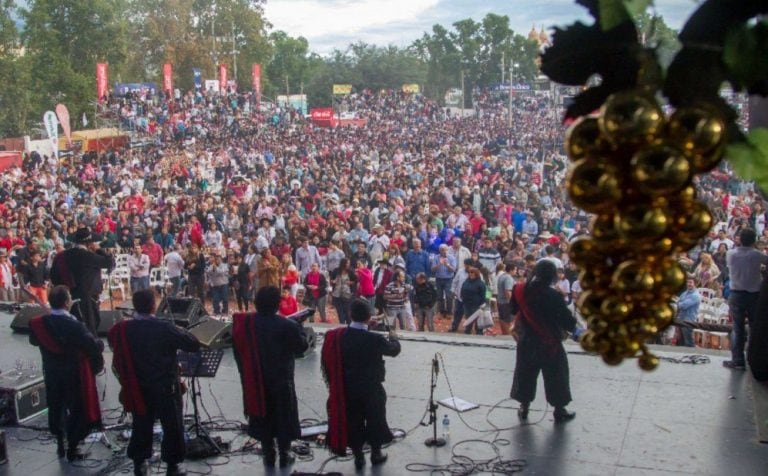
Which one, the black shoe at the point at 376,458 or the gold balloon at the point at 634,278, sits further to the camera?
the black shoe at the point at 376,458

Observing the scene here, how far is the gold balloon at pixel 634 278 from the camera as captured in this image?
1264 millimetres

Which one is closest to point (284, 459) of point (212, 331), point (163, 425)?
point (163, 425)

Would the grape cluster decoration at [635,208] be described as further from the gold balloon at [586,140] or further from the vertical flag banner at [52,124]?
the vertical flag banner at [52,124]

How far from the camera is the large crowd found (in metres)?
11.3

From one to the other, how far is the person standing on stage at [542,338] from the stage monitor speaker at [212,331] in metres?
2.93

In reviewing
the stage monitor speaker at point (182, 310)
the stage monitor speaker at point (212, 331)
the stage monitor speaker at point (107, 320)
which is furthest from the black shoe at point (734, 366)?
the stage monitor speaker at point (107, 320)

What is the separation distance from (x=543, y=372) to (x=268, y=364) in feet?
7.49

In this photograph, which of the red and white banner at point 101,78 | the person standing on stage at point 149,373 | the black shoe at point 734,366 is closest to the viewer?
the person standing on stage at point 149,373

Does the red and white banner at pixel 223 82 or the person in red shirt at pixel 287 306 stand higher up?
the red and white banner at pixel 223 82

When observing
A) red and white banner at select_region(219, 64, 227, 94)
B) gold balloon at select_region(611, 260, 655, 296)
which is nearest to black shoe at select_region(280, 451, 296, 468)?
gold balloon at select_region(611, 260, 655, 296)

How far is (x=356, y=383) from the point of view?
591 centimetres

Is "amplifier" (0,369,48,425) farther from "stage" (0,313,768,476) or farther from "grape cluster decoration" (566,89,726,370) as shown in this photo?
"grape cluster decoration" (566,89,726,370)

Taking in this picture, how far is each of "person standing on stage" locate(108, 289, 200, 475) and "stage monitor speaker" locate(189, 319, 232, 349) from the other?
2.11 metres

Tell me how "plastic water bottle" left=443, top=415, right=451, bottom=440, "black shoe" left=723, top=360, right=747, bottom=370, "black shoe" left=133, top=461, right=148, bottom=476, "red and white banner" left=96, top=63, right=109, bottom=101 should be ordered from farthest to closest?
"red and white banner" left=96, top=63, right=109, bottom=101
"black shoe" left=723, top=360, right=747, bottom=370
"plastic water bottle" left=443, top=415, right=451, bottom=440
"black shoe" left=133, top=461, right=148, bottom=476
